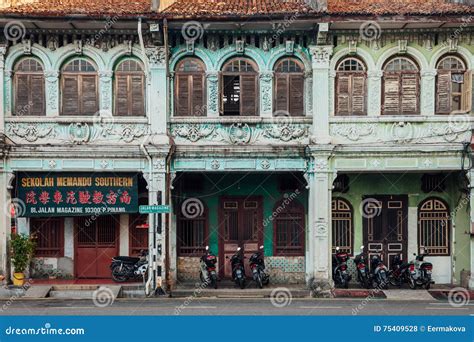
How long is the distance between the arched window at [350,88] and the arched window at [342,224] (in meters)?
3.37

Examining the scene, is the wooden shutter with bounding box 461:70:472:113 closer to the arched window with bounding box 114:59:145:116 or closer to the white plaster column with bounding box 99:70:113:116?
the arched window with bounding box 114:59:145:116

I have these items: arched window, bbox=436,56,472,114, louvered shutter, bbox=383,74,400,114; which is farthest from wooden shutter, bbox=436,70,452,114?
louvered shutter, bbox=383,74,400,114

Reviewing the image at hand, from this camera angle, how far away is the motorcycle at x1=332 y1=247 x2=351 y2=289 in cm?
2080

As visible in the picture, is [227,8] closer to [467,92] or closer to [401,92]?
[401,92]

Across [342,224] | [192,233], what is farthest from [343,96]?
[192,233]

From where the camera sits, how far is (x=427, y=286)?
68.8 feet

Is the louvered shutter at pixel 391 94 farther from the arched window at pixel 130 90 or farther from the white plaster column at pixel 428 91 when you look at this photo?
the arched window at pixel 130 90

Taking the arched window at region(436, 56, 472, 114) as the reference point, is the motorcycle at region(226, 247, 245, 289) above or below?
below

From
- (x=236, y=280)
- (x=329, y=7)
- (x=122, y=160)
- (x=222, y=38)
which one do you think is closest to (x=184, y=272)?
(x=236, y=280)

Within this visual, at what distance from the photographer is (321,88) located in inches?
808

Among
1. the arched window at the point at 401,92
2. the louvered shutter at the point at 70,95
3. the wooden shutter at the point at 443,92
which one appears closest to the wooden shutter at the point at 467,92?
the wooden shutter at the point at 443,92

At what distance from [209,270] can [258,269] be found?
5.04 ft

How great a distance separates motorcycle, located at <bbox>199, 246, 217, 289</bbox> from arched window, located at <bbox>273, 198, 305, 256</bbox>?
2.64m

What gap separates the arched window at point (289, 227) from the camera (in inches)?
891
